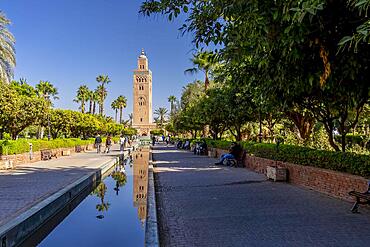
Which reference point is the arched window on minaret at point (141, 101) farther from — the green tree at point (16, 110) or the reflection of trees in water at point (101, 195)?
the reflection of trees in water at point (101, 195)

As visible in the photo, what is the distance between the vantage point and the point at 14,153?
59.6 feet


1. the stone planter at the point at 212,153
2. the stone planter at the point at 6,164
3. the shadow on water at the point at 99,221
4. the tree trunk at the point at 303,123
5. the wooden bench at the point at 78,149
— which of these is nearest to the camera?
the shadow on water at the point at 99,221

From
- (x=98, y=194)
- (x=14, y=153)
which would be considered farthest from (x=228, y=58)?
(x=14, y=153)

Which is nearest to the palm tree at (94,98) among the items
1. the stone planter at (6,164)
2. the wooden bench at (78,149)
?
the wooden bench at (78,149)

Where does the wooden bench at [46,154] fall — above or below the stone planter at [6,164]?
above

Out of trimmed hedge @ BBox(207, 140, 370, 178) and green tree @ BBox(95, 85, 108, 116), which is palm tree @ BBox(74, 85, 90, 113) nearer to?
green tree @ BBox(95, 85, 108, 116)

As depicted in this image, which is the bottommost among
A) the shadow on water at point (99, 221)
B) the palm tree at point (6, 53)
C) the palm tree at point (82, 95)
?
the shadow on water at point (99, 221)

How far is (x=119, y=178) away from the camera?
1628 centimetres

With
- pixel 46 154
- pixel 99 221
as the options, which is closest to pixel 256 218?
pixel 99 221

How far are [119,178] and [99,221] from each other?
7.61 metres

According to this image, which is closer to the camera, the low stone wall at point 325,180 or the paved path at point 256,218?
the paved path at point 256,218

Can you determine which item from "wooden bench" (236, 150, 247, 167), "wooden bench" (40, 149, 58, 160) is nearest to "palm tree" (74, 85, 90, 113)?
"wooden bench" (40, 149, 58, 160)

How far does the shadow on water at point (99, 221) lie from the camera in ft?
23.5

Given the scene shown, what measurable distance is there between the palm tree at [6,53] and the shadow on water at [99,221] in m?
12.3
